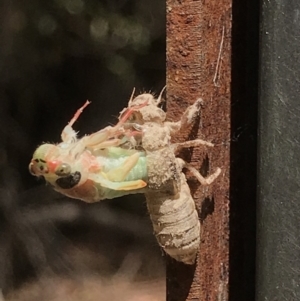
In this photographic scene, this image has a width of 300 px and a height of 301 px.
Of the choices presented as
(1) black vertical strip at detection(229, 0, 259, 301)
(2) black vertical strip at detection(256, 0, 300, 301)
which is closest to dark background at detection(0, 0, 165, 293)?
(1) black vertical strip at detection(229, 0, 259, 301)

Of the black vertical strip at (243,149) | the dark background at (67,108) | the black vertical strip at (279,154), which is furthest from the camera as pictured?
the dark background at (67,108)

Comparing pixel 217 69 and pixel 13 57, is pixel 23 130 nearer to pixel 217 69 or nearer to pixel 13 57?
pixel 13 57

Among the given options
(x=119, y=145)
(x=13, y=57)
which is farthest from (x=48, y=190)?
(x=119, y=145)

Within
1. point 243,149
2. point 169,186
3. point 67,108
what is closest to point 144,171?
point 169,186

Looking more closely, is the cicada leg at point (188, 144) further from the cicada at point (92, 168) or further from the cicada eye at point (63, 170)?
the cicada eye at point (63, 170)

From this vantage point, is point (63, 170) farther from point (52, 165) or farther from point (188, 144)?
point (188, 144)

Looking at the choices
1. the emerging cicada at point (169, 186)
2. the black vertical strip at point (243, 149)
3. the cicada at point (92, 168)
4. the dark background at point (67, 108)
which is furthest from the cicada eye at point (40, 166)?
the dark background at point (67, 108)
